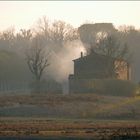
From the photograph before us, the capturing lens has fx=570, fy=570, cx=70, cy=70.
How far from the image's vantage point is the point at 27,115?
68.6 m

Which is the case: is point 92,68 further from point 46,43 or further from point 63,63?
point 46,43

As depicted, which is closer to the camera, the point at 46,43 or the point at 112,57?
the point at 112,57

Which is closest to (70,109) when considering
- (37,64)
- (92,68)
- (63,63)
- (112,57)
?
(92,68)

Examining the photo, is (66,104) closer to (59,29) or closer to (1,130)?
(1,130)

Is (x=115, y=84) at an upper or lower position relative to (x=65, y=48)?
lower

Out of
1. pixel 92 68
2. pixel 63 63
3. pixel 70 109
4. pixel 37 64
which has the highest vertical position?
pixel 63 63

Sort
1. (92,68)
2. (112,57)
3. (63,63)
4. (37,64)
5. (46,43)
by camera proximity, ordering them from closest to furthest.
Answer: (92,68)
(112,57)
(37,64)
(63,63)
(46,43)

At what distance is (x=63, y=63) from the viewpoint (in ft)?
455

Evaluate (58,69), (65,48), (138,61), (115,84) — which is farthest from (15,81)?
(115,84)

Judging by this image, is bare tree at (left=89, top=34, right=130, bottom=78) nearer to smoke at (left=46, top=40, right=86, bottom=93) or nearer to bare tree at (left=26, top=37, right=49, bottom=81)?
bare tree at (left=26, top=37, right=49, bottom=81)

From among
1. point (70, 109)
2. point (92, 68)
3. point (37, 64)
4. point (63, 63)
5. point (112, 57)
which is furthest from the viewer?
point (63, 63)

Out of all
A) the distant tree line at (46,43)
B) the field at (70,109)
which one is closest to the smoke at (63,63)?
the distant tree line at (46,43)

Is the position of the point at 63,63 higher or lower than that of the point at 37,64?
higher

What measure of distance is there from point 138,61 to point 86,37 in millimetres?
24188
